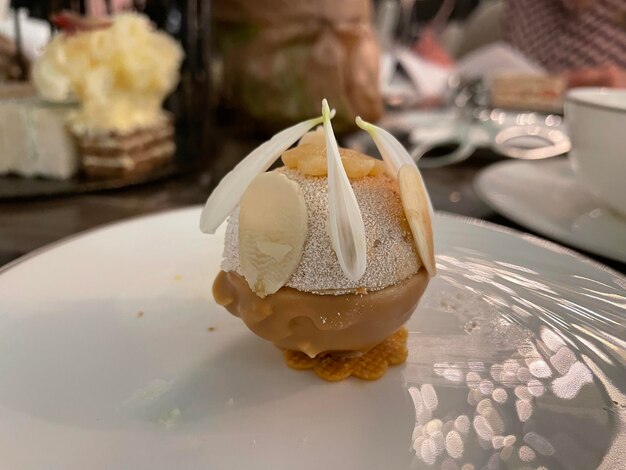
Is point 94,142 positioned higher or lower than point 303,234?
lower

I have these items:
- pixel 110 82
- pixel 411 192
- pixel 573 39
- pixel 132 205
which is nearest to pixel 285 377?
pixel 411 192

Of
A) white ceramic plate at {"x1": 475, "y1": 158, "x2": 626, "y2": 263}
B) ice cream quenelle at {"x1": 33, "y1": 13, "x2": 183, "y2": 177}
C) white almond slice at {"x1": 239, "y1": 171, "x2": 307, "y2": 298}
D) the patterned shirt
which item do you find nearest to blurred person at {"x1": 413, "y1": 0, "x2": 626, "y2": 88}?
the patterned shirt

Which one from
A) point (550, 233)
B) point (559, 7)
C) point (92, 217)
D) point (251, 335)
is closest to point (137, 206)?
point (92, 217)

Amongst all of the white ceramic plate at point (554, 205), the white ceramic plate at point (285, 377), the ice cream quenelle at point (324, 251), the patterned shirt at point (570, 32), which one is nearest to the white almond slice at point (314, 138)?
the ice cream quenelle at point (324, 251)

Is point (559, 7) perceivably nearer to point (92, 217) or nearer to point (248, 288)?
point (92, 217)

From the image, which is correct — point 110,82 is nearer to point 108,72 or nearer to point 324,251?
point 108,72
